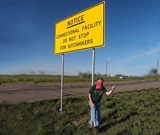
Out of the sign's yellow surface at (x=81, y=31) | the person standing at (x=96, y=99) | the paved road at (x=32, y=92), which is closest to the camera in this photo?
the person standing at (x=96, y=99)

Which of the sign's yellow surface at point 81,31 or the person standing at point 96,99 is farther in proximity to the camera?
the sign's yellow surface at point 81,31

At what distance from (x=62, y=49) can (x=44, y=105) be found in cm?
272

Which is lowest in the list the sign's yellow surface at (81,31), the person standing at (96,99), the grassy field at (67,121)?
the grassy field at (67,121)

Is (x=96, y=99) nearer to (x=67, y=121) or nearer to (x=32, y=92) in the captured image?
(x=67, y=121)

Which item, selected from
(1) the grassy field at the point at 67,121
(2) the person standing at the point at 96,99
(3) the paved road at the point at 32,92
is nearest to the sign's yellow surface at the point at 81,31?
(2) the person standing at the point at 96,99

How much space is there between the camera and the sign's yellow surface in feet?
15.2

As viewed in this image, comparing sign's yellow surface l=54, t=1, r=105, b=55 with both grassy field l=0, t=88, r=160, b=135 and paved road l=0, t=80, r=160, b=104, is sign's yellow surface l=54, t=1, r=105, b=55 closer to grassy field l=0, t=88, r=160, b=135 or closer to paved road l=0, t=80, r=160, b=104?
grassy field l=0, t=88, r=160, b=135

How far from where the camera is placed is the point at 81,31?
17.6 ft

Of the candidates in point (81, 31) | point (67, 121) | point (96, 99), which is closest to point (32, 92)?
point (67, 121)

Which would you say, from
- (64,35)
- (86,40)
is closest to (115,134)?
(86,40)

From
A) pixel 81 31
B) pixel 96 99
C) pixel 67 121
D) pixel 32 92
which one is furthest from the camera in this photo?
pixel 32 92

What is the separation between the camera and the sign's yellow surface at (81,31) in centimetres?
464

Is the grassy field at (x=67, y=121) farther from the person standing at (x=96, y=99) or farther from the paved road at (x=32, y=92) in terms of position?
the paved road at (x=32, y=92)

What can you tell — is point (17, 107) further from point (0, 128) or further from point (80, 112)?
point (80, 112)
